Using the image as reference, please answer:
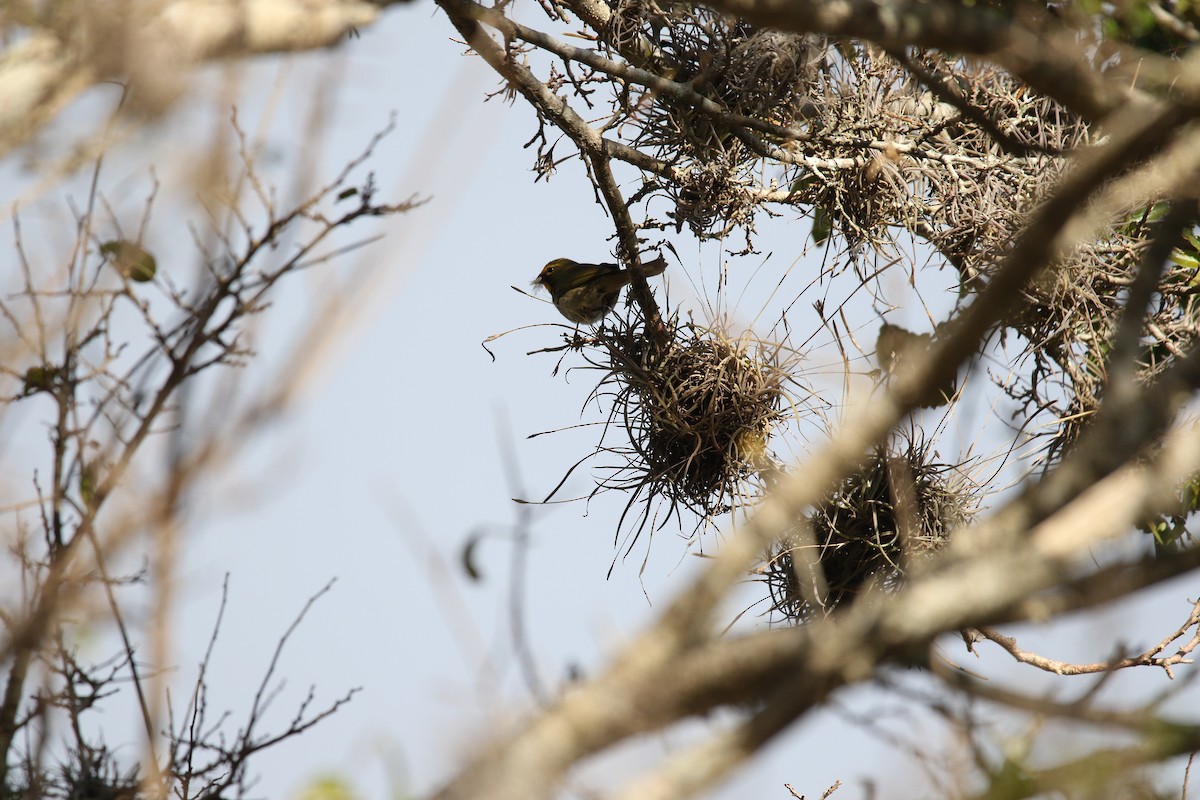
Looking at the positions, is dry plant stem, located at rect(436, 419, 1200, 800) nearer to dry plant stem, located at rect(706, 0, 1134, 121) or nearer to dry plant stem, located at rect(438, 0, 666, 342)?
dry plant stem, located at rect(706, 0, 1134, 121)

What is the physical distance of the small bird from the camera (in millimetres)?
3586

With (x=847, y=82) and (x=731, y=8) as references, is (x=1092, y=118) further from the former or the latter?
(x=847, y=82)

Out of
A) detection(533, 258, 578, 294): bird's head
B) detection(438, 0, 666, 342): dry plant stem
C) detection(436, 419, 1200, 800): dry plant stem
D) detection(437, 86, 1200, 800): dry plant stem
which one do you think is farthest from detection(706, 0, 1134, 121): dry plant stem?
detection(533, 258, 578, 294): bird's head

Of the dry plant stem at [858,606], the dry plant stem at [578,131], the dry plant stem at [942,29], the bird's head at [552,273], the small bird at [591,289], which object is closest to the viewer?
the dry plant stem at [858,606]

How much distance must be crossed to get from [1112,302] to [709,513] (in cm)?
155

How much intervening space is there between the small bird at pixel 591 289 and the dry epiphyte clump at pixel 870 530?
38.7 inches

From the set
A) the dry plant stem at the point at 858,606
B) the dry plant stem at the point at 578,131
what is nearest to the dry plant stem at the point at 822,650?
the dry plant stem at the point at 858,606

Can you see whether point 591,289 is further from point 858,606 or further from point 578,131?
point 858,606

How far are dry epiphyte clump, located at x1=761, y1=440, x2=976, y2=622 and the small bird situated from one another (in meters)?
0.98

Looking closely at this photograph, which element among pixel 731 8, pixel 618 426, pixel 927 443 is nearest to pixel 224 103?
pixel 731 8

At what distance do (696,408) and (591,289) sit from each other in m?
0.75

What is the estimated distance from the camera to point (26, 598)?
93.3 inches

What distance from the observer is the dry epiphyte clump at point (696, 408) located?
11.1 feet

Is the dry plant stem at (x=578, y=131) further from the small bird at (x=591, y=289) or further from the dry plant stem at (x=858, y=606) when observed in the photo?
the dry plant stem at (x=858, y=606)
